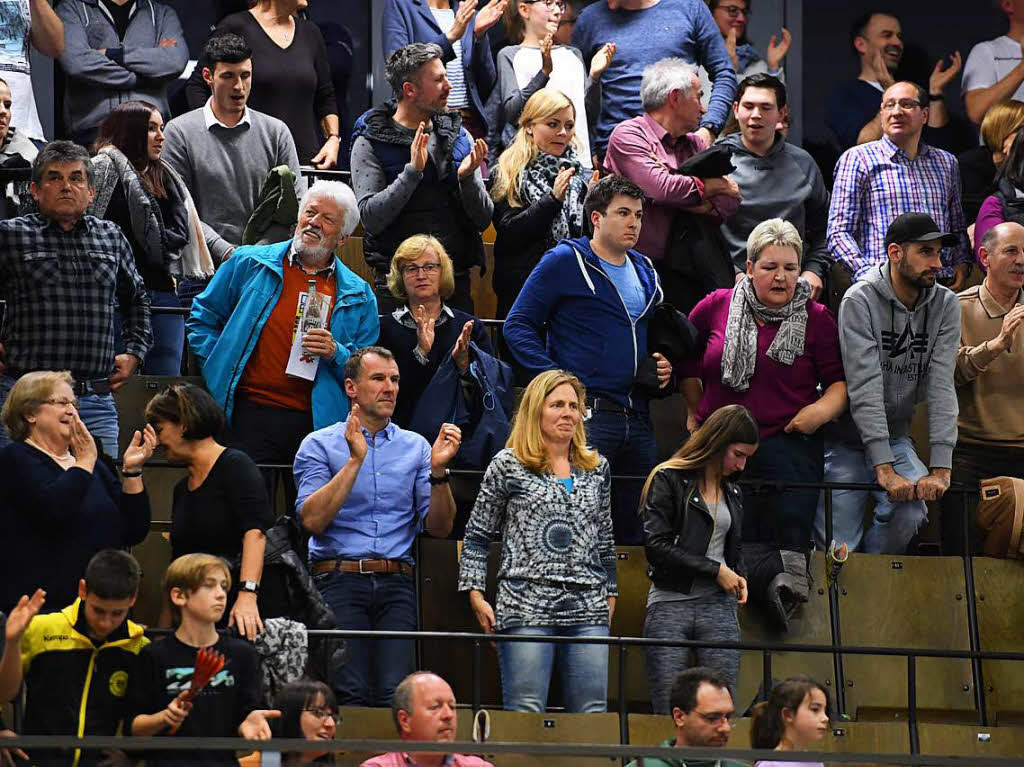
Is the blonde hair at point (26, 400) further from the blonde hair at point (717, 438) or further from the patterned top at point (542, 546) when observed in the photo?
the blonde hair at point (717, 438)

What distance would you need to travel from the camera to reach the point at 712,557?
6645 millimetres

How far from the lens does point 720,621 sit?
6.58m

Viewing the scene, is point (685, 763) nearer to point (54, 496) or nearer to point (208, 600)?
point (208, 600)

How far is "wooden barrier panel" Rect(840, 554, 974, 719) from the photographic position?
730 cm

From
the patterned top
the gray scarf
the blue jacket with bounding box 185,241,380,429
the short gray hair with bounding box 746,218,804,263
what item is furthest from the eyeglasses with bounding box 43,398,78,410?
the short gray hair with bounding box 746,218,804,263

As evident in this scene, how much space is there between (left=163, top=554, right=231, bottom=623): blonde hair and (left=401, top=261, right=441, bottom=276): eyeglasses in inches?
71.5

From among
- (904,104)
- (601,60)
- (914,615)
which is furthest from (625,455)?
(601,60)

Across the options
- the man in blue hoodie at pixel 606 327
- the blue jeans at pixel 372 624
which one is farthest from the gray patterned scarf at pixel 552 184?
the blue jeans at pixel 372 624

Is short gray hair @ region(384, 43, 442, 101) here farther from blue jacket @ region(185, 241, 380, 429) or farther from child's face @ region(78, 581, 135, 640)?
child's face @ region(78, 581, 135, 640)

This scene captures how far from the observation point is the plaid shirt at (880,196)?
28.0 feet

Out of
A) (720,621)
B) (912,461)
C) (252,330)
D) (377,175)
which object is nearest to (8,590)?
(252,330)

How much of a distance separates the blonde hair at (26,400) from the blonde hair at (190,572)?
0.65 meters

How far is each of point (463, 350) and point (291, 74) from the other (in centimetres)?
235

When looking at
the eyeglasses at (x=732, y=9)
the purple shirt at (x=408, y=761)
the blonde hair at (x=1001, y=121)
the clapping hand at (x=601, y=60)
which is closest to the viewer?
the purple shirt at (x=408, y=761)
